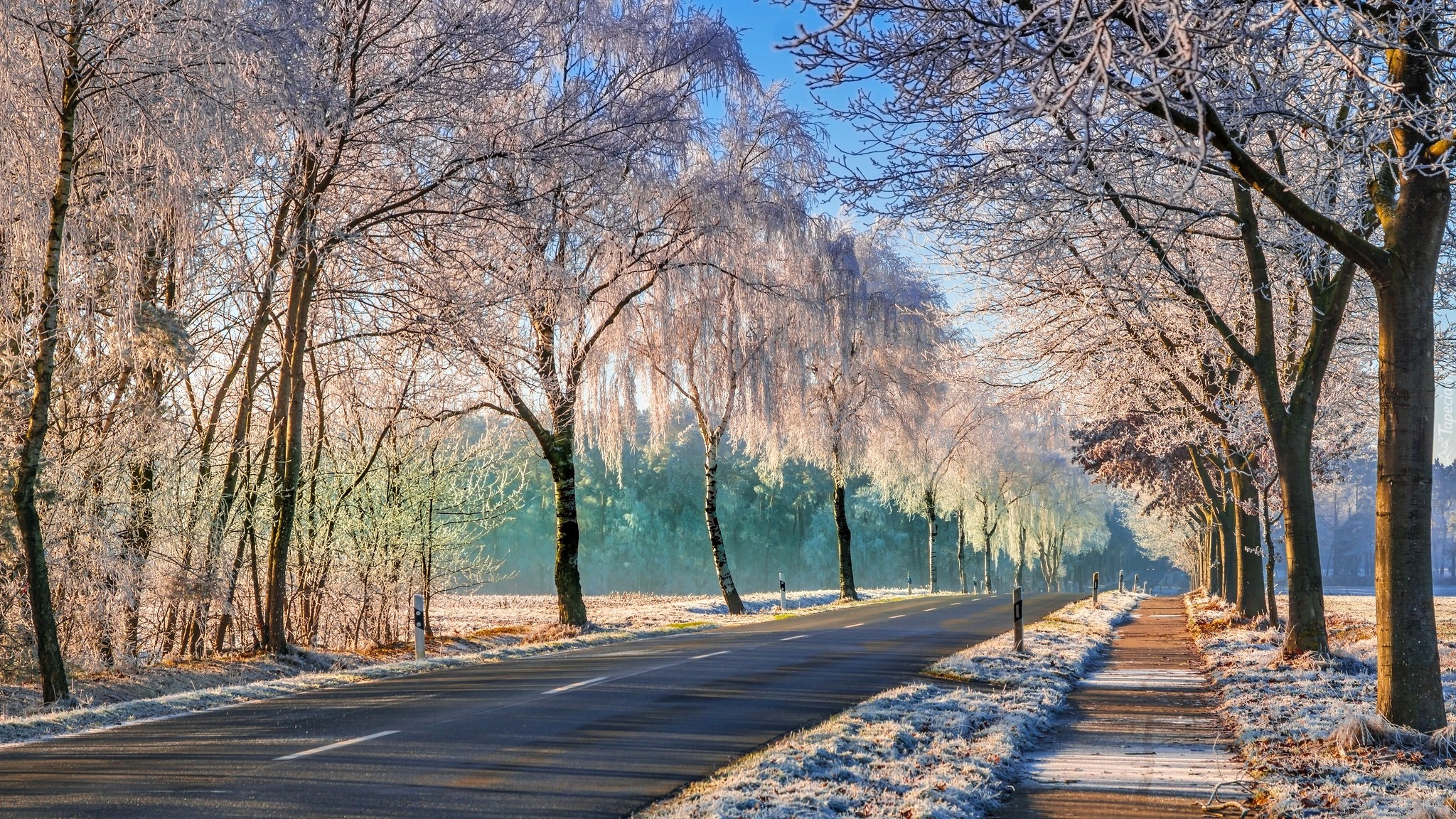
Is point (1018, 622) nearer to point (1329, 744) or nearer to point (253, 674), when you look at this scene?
point (1329, 744)

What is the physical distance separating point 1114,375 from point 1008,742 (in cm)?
1386

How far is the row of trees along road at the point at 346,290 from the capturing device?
12023 millimetres

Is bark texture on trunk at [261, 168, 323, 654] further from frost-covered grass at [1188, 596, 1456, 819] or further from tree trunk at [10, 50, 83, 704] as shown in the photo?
frost-covered grass at [1188, 596, 1456, 819]

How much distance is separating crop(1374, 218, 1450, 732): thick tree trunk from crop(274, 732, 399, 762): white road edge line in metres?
7.87

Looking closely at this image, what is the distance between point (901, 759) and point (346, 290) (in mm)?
11398

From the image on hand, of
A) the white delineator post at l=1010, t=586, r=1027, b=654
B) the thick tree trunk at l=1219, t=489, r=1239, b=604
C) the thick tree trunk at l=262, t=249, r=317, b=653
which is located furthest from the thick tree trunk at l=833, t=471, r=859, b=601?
the thick tree trunk at l=262, t=249, r=317, b=653

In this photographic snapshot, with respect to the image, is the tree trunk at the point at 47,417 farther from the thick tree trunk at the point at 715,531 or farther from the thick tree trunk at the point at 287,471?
the thick tree trunk at the point at 715,531

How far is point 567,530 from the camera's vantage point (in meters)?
22.8

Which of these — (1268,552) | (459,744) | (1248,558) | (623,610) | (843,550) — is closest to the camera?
(459,744)

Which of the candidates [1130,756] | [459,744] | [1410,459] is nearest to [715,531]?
[1130,756]

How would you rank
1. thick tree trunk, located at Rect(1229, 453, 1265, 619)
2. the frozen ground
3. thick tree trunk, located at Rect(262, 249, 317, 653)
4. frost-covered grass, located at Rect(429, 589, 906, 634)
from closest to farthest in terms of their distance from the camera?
1. the frozen ground
2. thick tree trunk, located at Rect(262, 249, 317, 653)
3. thick tree trunk, located at Rect(1229, 453, 1265, 619)
4. frost-covered grass, located at Rect(429, 589, 906, 634)

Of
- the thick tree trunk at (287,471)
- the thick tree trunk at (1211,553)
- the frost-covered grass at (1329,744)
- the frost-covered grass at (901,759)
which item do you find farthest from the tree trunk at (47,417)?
the thick tree trunk at (1211,553)

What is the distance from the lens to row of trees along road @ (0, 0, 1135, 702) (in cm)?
1202

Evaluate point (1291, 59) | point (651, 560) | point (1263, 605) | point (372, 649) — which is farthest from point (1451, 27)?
point (651, 560)
